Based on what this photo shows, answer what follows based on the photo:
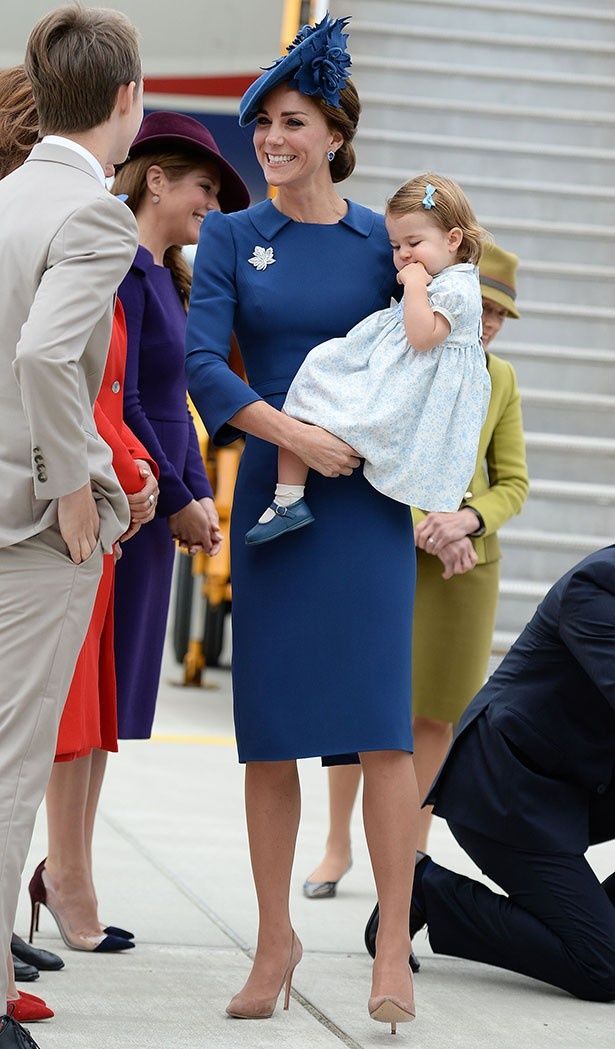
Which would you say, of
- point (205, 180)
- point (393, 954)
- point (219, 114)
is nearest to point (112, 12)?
point (205, 180)

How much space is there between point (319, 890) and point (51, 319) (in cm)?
206

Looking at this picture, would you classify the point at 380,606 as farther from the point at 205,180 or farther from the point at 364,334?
the point at 205,180

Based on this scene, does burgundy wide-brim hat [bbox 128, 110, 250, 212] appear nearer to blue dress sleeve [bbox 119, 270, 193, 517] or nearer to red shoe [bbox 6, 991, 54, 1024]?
blue dress sleeve [bbox 119, 270, 193, 517]

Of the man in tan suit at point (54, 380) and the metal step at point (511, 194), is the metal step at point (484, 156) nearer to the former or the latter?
the metal step at point (511, 194)

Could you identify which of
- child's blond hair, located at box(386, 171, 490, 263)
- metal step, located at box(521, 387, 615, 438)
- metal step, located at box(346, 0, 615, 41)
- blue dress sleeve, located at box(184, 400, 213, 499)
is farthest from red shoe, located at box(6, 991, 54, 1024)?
metal step, located at box(346, 0, 615, 41)

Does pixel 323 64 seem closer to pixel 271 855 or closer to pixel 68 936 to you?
pixel 271 855

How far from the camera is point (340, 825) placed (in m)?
3.86

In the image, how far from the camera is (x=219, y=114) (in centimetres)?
1018

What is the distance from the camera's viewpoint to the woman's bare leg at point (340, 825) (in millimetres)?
3859

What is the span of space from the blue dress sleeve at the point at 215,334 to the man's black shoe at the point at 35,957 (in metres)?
1.02

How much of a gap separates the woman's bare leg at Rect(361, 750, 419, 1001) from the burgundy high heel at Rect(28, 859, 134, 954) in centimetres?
68

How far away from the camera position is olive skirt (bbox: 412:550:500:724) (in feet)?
12.4

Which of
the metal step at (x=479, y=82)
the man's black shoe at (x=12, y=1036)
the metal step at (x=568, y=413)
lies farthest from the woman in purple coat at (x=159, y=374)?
the metal step at (x=479, y=82)

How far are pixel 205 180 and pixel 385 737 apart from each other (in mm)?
1294
